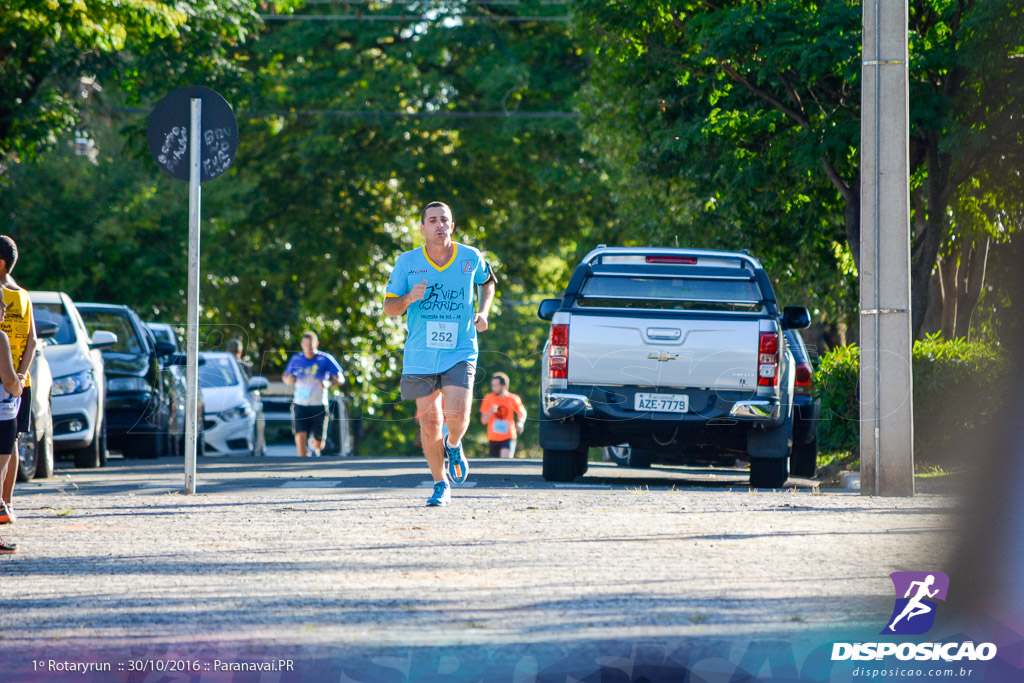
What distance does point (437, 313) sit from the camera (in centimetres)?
966

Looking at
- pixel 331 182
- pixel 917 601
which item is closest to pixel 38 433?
pixel 917 601

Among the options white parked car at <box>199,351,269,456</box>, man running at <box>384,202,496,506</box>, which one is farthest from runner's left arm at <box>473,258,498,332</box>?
white parked car at <box>199,351,269,456</box>

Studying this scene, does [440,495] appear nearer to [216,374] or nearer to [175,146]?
[175,146]

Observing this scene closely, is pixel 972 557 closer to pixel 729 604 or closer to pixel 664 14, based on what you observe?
pixel 729 604

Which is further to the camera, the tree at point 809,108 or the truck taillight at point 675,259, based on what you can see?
the tree at point 809,108

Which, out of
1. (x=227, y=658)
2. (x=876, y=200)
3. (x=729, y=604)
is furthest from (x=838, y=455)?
(x=227, y=658)

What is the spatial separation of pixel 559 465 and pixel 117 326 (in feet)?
28.6

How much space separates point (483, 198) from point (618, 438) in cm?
2221

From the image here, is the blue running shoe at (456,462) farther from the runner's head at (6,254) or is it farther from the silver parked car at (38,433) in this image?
the silver parked car at (38,433)

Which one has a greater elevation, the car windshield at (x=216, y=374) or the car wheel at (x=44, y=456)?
the car windshield at (x=216, y=374)

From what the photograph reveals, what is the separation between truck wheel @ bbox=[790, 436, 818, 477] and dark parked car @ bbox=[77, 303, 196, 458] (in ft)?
24.6

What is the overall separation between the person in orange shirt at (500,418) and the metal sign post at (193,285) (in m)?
9.53

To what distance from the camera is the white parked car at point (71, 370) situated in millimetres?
15492

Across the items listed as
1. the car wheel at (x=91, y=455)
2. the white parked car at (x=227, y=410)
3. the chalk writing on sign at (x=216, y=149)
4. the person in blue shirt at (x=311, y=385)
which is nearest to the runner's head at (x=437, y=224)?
the chalk writing on sign at (x=216, y=149)
